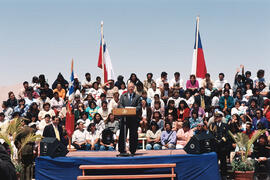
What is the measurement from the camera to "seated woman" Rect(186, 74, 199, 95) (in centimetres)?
1507

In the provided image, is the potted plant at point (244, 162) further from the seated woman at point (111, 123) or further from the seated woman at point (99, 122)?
the seated woman at point (99, 122)

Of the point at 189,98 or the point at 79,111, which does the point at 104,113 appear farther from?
the point at 189,98

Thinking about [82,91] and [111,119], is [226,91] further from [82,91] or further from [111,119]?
[82,91]

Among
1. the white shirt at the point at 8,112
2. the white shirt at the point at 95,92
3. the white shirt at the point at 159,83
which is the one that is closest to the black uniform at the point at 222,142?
the white shirt at the point at 159,83

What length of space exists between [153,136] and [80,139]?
7.44 ft

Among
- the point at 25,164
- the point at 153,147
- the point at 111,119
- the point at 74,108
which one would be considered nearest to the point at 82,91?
the point at 74,108

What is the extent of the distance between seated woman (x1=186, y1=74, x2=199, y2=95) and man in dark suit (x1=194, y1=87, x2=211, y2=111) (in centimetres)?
48

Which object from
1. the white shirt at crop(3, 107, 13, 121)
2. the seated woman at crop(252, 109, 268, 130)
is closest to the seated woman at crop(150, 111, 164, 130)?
the seated woman at crop(252, 109, 268, 130)

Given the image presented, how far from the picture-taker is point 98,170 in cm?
890

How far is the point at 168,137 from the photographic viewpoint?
12109 millimetres

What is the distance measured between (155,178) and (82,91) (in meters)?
7.44

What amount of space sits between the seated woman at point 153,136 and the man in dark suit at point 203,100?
2.43 m

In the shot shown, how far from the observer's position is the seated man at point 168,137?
12025 mm

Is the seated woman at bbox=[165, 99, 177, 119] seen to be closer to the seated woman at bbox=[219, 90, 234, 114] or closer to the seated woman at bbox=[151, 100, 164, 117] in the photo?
the seated woman at bbox=[151, 100, 164, 117]
